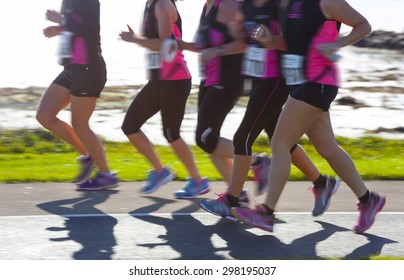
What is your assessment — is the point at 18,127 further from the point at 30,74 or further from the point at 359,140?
the point at 30,74

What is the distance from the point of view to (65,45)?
8.41 m

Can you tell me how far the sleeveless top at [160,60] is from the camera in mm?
7965

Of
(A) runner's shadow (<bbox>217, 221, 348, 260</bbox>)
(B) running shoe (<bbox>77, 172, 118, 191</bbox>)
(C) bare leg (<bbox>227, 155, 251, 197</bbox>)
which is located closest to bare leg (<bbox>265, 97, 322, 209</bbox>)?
(A) runner's shadow (<bbox>217, 221, 348, 260</bbox>)

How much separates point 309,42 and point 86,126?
2676mm

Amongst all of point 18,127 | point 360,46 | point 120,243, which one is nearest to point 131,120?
point 120,243

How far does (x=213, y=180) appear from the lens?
9273 mm

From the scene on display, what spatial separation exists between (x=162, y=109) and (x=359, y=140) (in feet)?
16.8

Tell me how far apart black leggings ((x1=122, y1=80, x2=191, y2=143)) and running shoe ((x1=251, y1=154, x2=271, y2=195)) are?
27.7 inches

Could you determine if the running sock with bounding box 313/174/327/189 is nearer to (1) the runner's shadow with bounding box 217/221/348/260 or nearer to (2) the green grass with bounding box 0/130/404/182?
(1) the runner's shadow with bounding box 217/221/348/260

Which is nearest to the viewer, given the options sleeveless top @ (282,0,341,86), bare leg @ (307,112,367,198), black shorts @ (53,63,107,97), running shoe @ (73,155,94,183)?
sleeveless top @ (282,0,341,86)

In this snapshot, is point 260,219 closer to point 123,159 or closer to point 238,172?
point 238,172

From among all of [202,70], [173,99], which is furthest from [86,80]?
[202,70]

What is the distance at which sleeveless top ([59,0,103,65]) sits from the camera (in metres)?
8.39

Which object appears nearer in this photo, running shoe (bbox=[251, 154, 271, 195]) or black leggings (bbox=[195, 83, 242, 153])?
black leggings (bbox=[195, 83, 242, 153])
